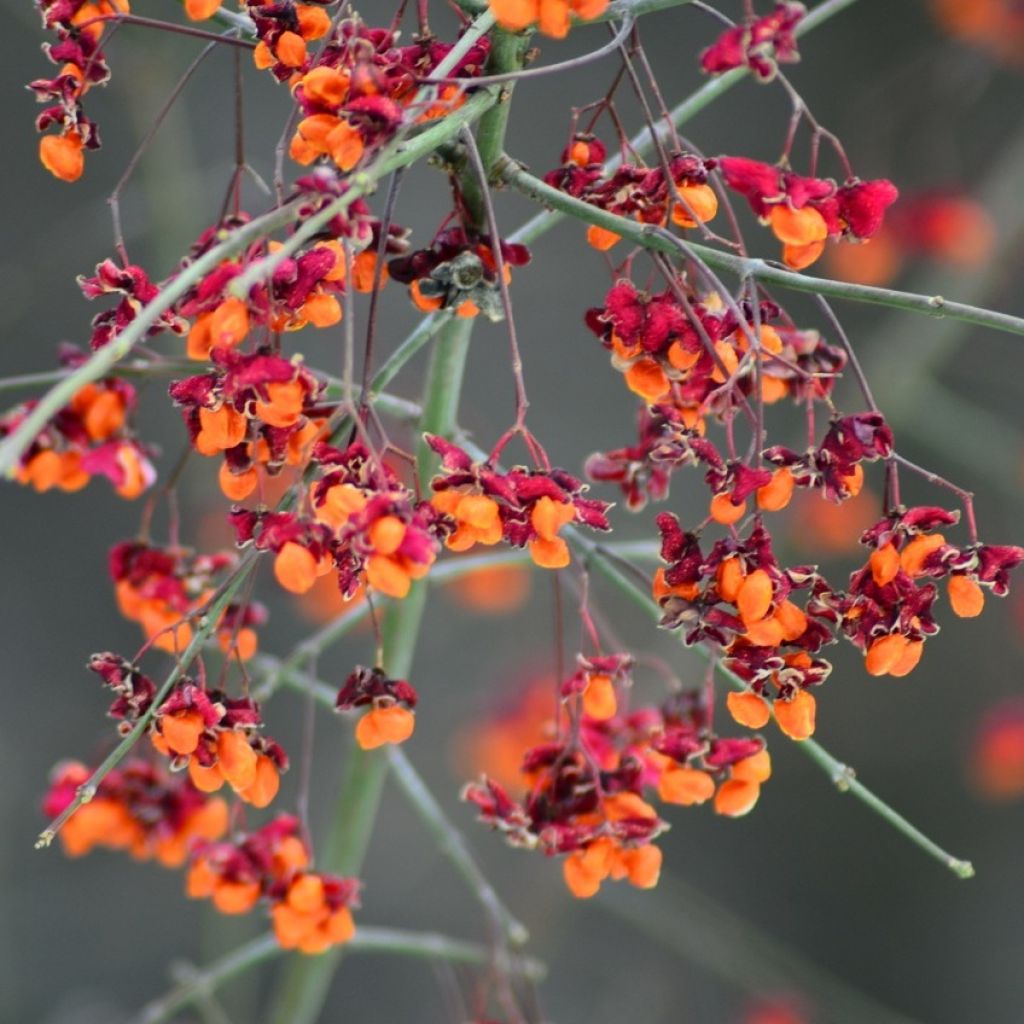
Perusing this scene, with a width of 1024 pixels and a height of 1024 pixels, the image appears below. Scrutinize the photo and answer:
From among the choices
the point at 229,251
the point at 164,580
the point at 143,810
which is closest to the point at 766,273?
the point at 229,251

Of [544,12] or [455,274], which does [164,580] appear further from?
[544,12]

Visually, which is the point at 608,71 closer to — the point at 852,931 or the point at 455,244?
the point at 852,931

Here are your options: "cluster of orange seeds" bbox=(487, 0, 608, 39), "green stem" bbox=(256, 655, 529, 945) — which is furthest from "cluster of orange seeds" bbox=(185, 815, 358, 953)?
"cluster of orange seeds" bbox=(487, 0, 608, 39)

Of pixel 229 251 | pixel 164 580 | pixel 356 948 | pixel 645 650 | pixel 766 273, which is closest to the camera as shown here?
pixel 229 251

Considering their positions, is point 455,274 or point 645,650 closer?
point 455,274

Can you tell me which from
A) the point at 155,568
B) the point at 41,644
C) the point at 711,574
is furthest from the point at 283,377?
the point at 41,644

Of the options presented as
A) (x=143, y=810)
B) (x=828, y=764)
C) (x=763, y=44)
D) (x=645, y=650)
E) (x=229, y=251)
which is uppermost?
(x=763, y=44)
